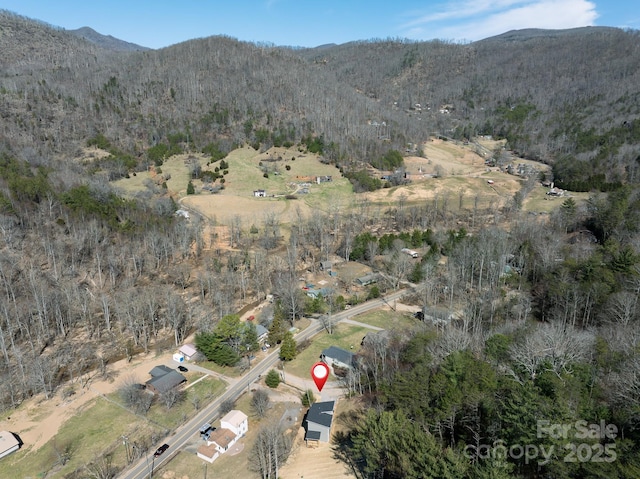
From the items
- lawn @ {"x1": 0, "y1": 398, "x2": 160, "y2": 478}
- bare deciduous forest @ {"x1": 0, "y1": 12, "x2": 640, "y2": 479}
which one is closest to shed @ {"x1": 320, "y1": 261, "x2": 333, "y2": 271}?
bare deciduous forest @ {"x1": 0, "y1": 12, "x2": 640, "y2": 479}

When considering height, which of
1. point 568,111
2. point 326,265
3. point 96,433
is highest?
point 568,111

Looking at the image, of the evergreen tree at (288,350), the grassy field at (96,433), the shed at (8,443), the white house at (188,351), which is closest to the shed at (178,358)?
the white house at (188,351)

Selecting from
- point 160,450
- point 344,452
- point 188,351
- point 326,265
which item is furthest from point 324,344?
point 326,265

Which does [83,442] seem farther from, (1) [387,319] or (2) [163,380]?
(1) [387,319]

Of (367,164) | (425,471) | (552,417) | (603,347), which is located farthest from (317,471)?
(367,164)

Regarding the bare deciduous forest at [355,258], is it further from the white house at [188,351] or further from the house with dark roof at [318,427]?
the white house at [188,351]

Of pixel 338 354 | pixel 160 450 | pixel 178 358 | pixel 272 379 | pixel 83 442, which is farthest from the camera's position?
pixel 178 358

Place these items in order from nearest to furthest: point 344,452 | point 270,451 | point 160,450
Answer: point 270,451, point 344,452, point 160,450

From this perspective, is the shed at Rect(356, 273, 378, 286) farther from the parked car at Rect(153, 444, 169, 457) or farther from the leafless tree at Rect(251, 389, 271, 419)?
the parked car at Rect(153, 444, 169, 457)
